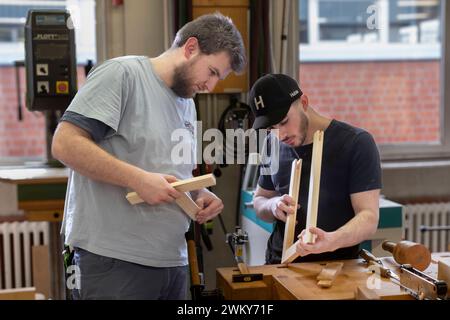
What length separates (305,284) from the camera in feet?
4.50

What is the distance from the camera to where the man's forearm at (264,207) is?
1808mm

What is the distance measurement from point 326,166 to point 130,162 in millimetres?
609

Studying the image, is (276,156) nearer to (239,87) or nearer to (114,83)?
(114,83)

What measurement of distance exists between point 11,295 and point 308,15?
2681mm

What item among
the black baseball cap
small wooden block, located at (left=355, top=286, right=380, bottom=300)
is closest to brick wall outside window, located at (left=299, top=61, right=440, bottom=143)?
the black baseball cap

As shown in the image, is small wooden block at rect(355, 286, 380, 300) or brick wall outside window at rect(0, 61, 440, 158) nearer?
small wooden block at rect(355, 286, 380, 300)

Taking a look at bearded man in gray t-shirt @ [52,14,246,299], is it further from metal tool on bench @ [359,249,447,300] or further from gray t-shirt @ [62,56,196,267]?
metal tool on bench @ [359,249,447,300]

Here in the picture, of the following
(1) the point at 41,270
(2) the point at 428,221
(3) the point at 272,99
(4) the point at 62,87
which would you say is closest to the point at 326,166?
(3) the point at 272,99

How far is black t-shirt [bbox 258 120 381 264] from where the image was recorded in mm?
1658

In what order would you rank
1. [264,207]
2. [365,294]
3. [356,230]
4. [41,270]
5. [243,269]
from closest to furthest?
[365,294]
[243,269]
[356,230]
[264,207]
[41,270]

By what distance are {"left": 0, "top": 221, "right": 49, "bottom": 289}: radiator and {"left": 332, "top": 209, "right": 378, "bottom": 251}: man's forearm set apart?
2.05m

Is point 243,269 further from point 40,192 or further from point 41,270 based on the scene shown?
point 41,270

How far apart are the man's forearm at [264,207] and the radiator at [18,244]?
167cm

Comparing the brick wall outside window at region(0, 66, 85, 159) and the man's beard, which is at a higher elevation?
the man's beard
